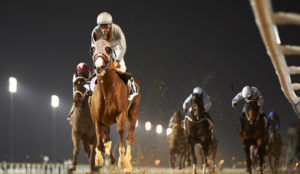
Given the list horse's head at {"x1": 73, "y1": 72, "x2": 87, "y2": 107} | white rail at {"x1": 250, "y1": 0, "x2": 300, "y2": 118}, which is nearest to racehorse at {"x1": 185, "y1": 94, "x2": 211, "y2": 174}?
horse's head at {"x1": 73, "y1": 72, "x2": 87, "y2": 107}

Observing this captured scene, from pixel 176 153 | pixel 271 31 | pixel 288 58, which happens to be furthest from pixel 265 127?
pixel 176 153

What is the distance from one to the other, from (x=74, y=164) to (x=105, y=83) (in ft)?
14.0

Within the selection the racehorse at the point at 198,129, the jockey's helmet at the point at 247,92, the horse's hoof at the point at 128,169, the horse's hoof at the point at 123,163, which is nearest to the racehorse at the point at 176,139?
the racehorse at the point at 198,129

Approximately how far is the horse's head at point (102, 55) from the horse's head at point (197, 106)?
711 centimetres

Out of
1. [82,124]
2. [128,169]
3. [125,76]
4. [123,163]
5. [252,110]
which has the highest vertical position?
[125,76]

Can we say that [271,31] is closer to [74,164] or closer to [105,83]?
[105,83]

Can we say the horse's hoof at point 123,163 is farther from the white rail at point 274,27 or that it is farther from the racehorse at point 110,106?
the white rail at point 274,27

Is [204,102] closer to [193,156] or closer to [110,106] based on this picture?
[193,156]

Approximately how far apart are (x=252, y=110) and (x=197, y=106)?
84.1 inches

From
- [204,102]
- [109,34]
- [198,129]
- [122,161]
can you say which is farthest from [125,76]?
[204,102]

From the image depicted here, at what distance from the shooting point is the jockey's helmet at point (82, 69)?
12.7 m

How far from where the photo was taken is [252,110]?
13.4 m

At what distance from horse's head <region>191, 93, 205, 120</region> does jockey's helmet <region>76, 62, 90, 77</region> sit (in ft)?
12.3

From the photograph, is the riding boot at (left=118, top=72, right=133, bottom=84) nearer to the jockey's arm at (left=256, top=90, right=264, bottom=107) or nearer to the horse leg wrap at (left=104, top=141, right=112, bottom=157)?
the horse leg wrap at (left=104, top=141, right=112, bottom=157)
